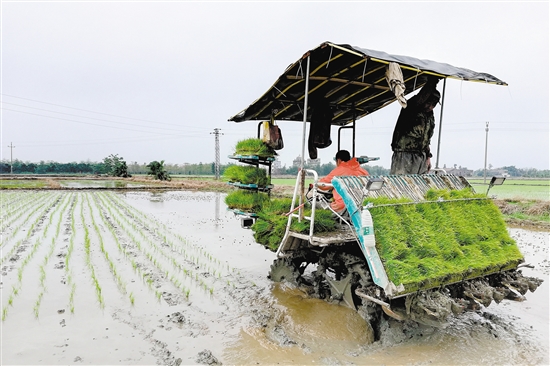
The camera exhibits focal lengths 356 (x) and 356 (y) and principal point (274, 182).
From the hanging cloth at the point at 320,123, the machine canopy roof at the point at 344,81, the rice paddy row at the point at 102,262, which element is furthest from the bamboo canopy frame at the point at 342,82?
the rice paddy row at the point at 102,262

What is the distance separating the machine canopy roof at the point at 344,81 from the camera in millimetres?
4383

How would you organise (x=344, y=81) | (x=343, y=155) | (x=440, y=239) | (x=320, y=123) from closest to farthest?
(x=440, y=239), (x=343, y=155), (x=344, y=81), (x=320, y=123)

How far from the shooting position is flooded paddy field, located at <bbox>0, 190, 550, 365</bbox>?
3781 mm

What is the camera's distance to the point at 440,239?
158 inches

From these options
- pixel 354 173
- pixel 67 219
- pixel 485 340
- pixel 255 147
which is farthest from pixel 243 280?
pixel 67 219

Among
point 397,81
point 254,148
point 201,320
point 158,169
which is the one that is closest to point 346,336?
point 201,320

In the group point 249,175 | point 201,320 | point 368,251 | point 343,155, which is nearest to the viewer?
point 368,251

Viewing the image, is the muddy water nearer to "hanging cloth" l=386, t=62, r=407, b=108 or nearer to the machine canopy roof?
"hanging cloth" l=386, t=62, r=407, b=108

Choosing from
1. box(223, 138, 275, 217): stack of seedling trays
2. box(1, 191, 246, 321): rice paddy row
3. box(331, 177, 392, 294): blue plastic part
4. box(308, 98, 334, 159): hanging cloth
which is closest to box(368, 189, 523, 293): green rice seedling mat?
box(331, 177, 392, 294): blue plastic part

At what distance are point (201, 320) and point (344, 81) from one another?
Answer: 4.12 m

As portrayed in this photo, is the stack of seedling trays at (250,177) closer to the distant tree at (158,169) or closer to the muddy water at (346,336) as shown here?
the muddy water at (346,336)

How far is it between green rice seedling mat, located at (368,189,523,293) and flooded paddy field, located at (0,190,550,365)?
0.87m

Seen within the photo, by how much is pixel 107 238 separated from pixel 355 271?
24.8 ft

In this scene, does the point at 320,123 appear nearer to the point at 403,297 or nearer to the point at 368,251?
the point at 368,251
